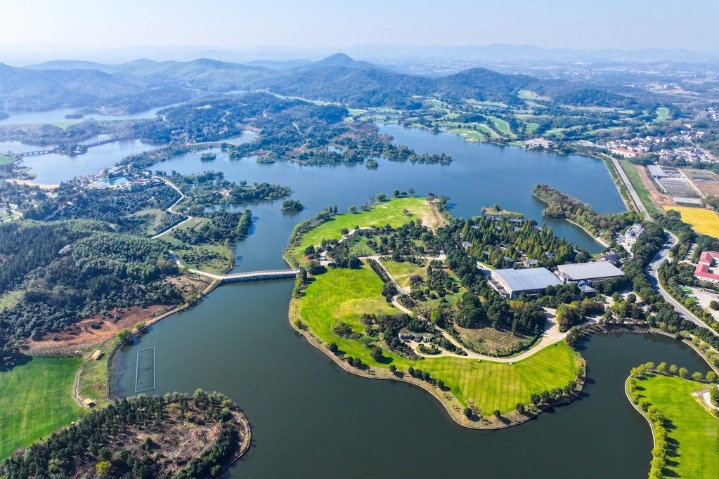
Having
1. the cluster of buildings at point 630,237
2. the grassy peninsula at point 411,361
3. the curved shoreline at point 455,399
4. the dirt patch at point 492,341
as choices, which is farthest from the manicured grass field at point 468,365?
the cluster of buildings at point 630,237

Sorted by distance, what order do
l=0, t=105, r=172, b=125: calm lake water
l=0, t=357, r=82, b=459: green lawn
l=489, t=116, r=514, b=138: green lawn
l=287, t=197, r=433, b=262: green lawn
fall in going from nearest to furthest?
l=0, t=357, r=82, b=459: green lawn → l=287, t=197, r=433, b=262: green lawn → l=489, t=116, r=514, b=138: green lawn → l=0, t=105, r=172, b=125: calm lake water

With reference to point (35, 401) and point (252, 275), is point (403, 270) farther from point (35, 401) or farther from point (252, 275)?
point (35, 401)

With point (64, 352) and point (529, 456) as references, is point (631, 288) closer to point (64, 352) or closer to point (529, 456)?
point (529, 456)

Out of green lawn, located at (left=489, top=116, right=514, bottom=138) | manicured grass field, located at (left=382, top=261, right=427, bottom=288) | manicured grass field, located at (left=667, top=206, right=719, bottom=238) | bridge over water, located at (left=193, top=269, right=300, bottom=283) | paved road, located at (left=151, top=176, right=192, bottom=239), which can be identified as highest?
green lawn, located at (left=489, top=116, right=514, bottom=138)

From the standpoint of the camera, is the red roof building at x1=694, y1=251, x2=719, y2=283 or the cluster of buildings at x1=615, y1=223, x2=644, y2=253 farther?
the cluster of buildings at x1=615, y1=223, x2=644, y2=253

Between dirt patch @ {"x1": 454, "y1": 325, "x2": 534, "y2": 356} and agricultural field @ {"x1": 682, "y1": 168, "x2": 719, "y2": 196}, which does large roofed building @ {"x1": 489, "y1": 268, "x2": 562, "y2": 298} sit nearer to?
dirt patch @ {"x1": 454, "y1": 325, "x2": 534, "y2": 356}

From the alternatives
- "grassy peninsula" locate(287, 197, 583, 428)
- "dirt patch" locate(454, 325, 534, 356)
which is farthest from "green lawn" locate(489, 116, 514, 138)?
"dirt patch" locate(454, 325, 534, 356)

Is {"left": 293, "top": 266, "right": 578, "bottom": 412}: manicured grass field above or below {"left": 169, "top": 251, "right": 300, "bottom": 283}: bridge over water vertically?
below

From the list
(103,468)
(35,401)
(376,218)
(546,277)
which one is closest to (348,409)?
(103,468)

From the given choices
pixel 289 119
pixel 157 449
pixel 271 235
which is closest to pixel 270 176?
pixel 271 235
